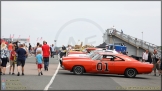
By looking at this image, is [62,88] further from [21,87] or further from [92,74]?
[92,74]

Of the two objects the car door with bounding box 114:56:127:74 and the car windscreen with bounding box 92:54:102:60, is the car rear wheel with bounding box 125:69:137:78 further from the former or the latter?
the car windscreen with bounding box 92:54:102:60

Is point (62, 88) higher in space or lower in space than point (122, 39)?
lower

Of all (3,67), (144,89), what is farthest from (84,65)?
(144,89)

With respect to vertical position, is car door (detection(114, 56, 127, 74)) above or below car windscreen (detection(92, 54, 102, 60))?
below

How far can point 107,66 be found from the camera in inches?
813

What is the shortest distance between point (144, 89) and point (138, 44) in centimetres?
3318

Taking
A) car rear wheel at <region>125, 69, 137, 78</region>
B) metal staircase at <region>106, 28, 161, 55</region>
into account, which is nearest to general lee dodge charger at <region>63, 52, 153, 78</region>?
car rear wheel at <region>125, 69, 137, 78</region>

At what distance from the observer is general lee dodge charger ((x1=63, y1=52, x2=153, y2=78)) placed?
67.5 ft

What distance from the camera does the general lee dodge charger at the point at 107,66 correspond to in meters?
20.6

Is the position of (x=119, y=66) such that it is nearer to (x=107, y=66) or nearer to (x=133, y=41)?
(x=107, y=66)

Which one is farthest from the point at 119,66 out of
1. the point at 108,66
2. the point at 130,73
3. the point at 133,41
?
the point at 133,41

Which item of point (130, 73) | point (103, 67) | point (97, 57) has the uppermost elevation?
point (97, 57)

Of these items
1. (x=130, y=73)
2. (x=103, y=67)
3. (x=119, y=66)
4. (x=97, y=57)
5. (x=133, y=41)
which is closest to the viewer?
(x=103, y=67)

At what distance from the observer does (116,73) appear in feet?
68.2
